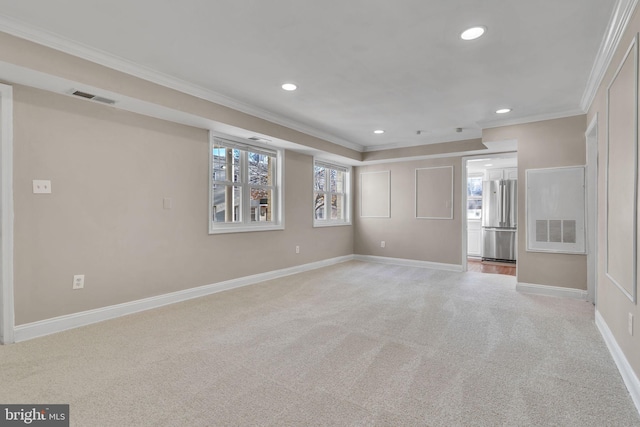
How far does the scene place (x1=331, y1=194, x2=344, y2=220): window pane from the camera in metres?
6.99

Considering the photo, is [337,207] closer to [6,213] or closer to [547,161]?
[547,161]

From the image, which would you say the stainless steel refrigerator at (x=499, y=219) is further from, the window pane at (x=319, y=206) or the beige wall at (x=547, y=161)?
Answer: the window pane at (x=319, y=206)

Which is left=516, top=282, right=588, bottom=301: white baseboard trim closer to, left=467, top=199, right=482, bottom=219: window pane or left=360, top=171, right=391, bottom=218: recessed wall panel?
left=360, top=171, right=391, bottom=218: recessed wall panel

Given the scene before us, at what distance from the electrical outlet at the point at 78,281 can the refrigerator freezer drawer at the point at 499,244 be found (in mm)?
7613

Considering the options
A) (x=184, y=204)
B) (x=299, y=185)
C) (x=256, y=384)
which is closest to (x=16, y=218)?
(x=184, y=204)

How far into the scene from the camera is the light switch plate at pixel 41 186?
2.78m

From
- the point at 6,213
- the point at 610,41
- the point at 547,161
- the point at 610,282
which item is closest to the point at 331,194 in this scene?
the point at 547,161

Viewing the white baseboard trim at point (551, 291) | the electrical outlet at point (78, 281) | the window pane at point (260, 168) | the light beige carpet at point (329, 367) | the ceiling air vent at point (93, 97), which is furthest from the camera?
the window pane at point (260, 168)

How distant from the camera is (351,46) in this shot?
104 inches

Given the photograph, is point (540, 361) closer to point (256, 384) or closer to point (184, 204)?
point (256, 384)

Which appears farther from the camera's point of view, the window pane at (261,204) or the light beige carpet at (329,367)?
the window pane at (261,204)

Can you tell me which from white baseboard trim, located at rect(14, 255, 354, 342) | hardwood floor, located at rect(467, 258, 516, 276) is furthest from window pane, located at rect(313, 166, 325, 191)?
hardwood floor, located at rect(467, 258, 516, 276)

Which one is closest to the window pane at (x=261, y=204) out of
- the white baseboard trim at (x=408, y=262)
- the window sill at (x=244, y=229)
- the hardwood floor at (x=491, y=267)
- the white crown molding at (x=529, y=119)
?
the window sill at (x=244, y=229)

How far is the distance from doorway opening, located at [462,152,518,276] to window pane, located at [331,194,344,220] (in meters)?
2.88
